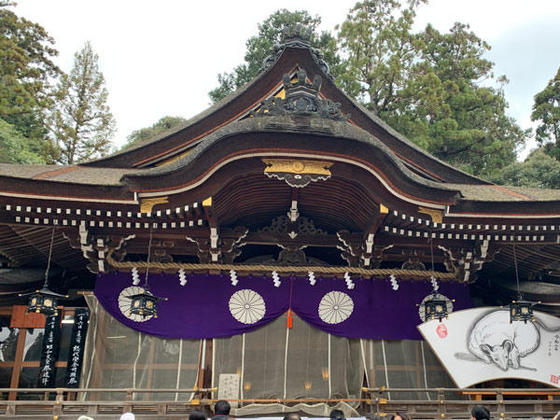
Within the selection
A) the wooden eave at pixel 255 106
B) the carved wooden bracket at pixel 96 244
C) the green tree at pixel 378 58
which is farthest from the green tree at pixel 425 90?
the carved wooden bracket at pixel 96 244

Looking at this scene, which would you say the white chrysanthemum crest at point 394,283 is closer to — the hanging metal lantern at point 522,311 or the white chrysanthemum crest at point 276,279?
the hanging metal lantern at point 522,311

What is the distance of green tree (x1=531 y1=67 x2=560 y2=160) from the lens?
23.4 m

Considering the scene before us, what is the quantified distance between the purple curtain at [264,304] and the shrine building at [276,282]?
26 millimetres

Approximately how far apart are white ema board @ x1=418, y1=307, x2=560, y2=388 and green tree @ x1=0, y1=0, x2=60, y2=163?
18.0 meters

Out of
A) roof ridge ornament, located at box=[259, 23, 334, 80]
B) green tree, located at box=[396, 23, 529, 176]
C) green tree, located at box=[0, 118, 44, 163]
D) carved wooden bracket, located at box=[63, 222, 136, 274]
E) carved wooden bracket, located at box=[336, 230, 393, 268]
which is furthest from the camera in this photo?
green tree, located at box=[396, 23, 529, 176]

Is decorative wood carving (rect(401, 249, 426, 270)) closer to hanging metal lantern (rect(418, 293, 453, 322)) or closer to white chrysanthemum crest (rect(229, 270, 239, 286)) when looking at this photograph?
hanging metal lantern (rect(418, 293, 453, 322))

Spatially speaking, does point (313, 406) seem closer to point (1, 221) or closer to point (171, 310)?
point (171, 310)

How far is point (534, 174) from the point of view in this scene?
73.7 ft

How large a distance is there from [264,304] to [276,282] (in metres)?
Answer: 0.45

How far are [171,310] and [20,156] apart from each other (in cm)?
1486

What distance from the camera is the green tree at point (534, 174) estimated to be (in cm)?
2230

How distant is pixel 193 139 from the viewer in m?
9.23

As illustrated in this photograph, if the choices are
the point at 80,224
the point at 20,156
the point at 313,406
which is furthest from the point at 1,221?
the point at 20,156

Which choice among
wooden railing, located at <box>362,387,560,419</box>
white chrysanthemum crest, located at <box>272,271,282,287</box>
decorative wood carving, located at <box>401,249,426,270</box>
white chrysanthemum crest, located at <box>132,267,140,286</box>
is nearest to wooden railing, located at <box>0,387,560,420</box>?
wooden railing, located at <box>362,387,560,419</box>
